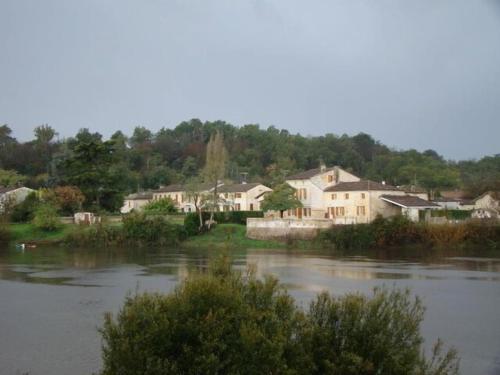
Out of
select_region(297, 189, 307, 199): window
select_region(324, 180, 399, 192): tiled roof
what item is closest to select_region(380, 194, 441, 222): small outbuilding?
select_region(324, 180, 399, 192): tiled roof

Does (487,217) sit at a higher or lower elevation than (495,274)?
higher

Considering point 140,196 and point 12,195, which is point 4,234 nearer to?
point 12,195

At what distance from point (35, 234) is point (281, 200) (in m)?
27.1

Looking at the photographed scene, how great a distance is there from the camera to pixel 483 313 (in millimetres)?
27609

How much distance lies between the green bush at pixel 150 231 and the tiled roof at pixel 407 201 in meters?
22.2

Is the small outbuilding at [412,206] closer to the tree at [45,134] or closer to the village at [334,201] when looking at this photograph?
the village at [334,201]

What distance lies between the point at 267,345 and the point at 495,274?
32.3 metres

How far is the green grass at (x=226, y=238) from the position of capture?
64750 mm

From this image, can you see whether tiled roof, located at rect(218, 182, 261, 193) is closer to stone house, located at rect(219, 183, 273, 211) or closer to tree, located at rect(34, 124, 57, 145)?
stone house, located at rect(219, 183, 273, 211)

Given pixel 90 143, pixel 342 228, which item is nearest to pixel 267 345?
pixel 342 228

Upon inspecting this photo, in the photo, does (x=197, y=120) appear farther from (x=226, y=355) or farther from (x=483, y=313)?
(x=226, y=355)

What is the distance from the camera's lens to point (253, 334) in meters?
12.4

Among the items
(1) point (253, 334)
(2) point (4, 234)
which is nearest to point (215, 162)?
(2) point (4, 234)

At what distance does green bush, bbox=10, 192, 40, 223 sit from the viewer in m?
75.7
